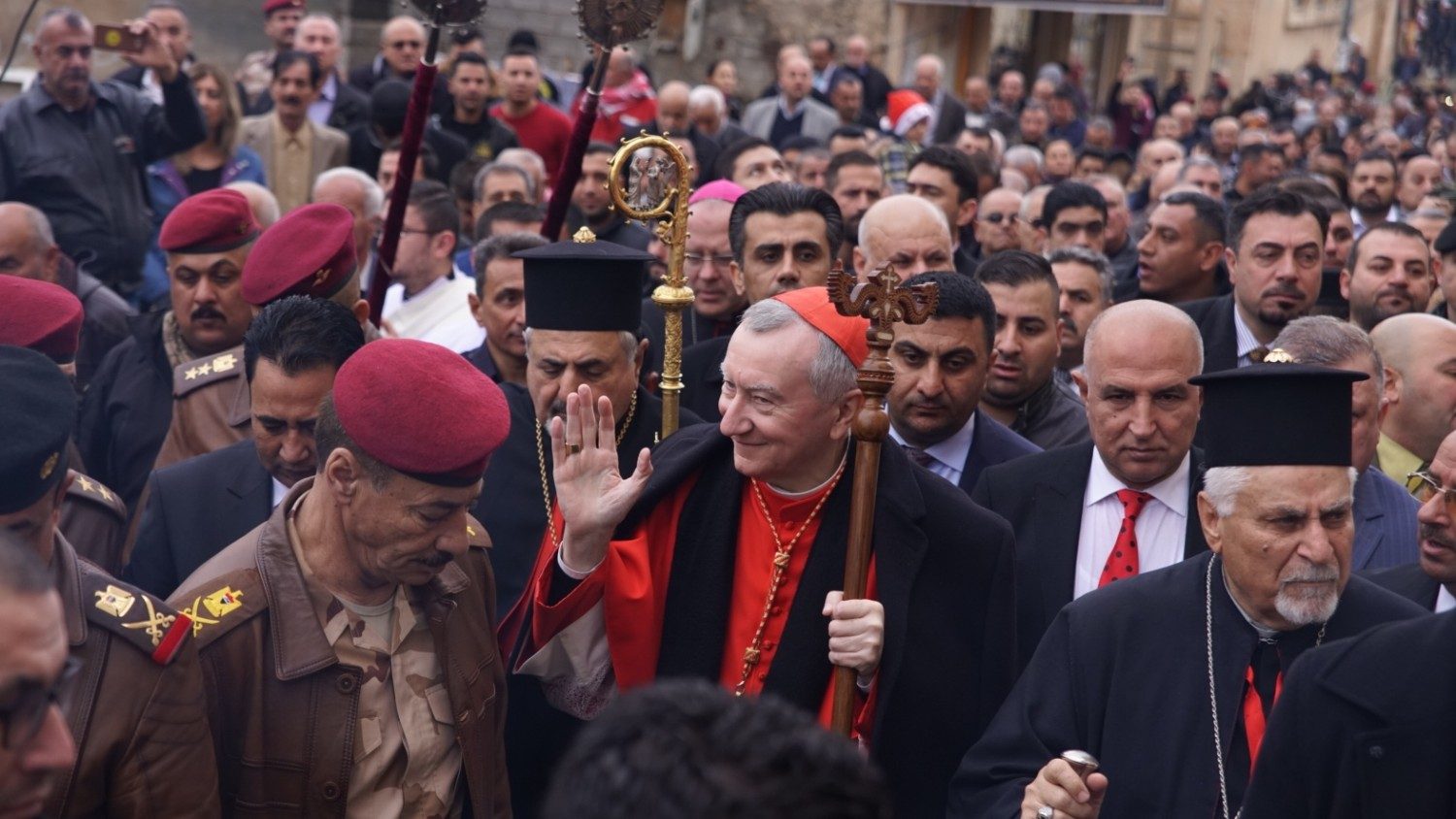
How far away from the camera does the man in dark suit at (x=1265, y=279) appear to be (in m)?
7.58

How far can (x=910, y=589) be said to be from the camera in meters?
4.37

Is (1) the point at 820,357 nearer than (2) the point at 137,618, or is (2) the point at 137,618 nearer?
(2) the point at 137,618

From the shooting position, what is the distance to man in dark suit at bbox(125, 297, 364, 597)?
493cm

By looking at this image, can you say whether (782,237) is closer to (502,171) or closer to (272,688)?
(502,171)

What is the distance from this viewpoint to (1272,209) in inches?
308

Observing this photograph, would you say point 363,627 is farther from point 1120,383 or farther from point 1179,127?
point 1179,127

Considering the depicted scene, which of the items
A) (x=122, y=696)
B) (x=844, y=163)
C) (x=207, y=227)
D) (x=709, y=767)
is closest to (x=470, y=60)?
(x=844, y=163)

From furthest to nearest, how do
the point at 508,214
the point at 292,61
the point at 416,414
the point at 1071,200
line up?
the point at 292,61, the point at 1071,200, the point at 508,214, the point at 416,414

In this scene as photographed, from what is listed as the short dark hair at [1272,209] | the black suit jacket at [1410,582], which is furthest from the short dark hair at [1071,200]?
the black suit jacket at [1410,582]

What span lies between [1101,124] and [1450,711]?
16255 mm

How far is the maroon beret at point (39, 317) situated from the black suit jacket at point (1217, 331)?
14.1 feet

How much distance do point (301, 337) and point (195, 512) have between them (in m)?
0.55

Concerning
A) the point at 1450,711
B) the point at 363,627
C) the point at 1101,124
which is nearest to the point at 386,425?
the point at 363,627

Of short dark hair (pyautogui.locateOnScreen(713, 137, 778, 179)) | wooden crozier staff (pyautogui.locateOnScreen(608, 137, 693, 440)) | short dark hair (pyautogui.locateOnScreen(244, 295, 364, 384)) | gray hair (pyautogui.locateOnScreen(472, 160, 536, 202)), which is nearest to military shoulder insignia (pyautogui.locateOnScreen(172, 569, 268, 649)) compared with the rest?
short dark hair (pyautogui.locateOnScreen(244, 295, 364, 384))
